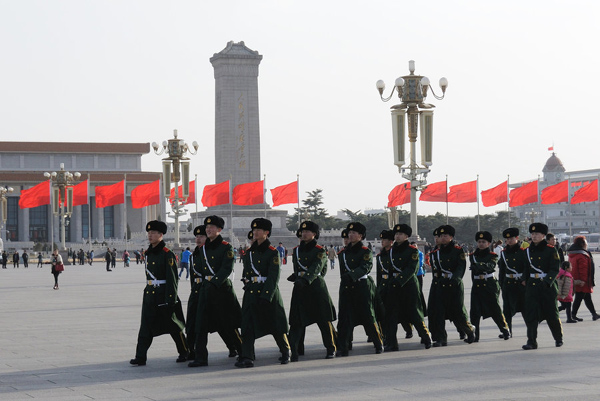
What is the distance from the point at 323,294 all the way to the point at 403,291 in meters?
1.22

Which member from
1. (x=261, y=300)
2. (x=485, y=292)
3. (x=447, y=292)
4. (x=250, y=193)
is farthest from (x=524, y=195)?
(x=261, y=300)

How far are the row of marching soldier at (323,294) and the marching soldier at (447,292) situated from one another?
0.04 ft

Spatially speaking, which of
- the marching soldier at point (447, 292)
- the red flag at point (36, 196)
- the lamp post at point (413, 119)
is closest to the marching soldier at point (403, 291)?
the marching soldier at point (447, 292)

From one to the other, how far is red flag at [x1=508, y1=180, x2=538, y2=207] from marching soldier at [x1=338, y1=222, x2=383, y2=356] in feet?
110

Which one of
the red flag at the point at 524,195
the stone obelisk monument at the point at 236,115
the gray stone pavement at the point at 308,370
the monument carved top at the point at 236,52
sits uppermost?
the monument carved top at the point at 236,52

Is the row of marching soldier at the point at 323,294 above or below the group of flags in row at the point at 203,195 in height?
below

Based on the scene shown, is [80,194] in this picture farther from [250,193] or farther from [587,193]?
[587,193]

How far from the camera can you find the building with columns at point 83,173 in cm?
9875

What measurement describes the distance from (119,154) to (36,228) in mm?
11030

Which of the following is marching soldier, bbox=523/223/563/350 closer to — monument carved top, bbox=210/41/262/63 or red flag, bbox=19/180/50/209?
red flag, bbox=19/180/50/209

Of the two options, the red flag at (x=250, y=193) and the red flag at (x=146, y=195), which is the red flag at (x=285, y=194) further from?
the red flag at (x=146, y=195)

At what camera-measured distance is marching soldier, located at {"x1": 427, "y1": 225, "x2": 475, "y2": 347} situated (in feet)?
37.8

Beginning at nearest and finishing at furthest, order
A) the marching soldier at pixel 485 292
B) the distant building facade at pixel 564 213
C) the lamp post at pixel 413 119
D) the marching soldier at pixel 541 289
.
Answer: the marching soldier at pixel 541 289, the marching soldier at pixel 485 292, the lamp post at pixel 413 119, the distant building facade at pixel 564 213

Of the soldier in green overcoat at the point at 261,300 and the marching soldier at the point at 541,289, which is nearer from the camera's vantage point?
the soldier in green overcoat at the point at 261,300
